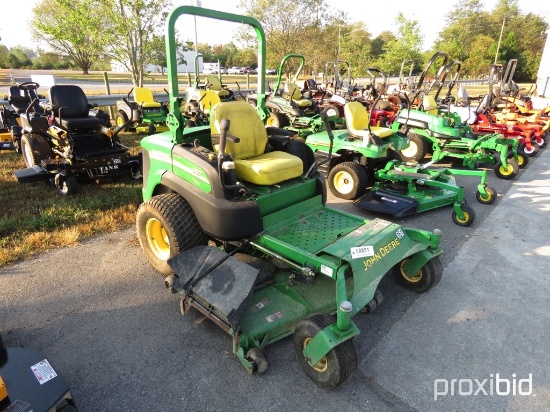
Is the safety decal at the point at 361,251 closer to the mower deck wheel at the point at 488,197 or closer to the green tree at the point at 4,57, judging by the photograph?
the mower deck wheel at the point at 488,197

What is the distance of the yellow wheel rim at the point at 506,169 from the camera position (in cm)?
630

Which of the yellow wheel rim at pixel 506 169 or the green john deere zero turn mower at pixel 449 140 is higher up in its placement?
the green john deere zero turn mower at pixel 449 140

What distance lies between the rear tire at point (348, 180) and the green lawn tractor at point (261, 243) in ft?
5.04

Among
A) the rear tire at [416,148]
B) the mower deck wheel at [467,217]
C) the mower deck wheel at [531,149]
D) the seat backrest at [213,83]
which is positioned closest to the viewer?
the mower deck wheel at [467,217]

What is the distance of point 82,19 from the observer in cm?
991

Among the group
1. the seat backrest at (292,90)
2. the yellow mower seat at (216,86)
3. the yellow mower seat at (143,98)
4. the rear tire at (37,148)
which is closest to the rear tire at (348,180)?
the rear tire at (37,148)

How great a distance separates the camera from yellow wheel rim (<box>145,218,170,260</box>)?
133 inches

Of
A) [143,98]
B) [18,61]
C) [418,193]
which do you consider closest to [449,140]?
[418,193]

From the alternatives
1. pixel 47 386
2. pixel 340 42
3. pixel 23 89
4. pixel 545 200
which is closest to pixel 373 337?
pixel 47 386

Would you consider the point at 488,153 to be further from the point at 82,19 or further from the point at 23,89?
the point at 82,19

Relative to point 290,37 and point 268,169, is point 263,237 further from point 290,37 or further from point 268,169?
point 290,37

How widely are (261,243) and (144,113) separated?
7.25 m

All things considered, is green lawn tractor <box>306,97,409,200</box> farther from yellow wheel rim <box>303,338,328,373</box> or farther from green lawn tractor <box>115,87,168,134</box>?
green lawn tractor <box>115,87,168,134</box>

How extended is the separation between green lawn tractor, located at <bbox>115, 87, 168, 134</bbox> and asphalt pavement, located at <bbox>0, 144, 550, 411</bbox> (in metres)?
5.70
